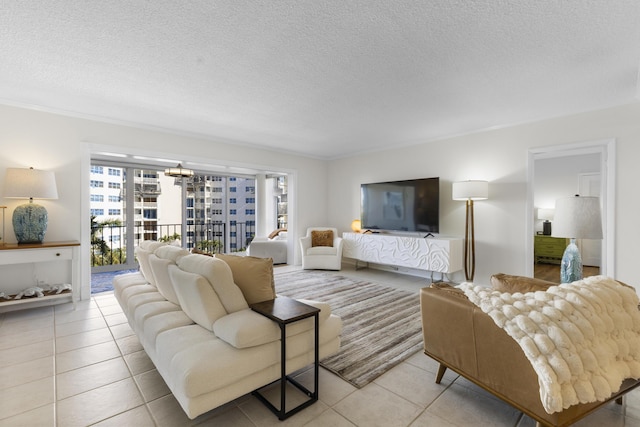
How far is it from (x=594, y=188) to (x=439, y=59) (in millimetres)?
5591

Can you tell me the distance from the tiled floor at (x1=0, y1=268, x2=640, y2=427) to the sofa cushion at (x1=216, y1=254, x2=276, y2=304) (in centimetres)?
63

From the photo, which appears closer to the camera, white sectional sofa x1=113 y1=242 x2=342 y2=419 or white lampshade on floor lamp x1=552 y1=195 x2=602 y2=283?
white sectional sofa x1=113 y1=242 x2=342 y2=419

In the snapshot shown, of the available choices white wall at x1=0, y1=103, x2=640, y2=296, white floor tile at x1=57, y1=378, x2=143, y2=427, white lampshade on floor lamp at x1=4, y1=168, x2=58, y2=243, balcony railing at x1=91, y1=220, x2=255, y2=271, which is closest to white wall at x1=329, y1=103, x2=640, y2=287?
white wall at x1=0, y1=103, x2=640, y2=296

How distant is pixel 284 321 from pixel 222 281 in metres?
0.49

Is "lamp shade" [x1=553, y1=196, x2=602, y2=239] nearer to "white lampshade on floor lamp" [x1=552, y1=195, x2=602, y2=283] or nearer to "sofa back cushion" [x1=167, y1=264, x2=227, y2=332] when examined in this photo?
"white lampshade on floor lamp" [x1=552, y1=195, x2=602, y2=283]

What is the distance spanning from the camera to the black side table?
1638 millimetres

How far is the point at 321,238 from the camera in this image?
5969mm

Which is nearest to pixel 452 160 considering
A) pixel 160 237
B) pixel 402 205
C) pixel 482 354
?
pixel 402 205

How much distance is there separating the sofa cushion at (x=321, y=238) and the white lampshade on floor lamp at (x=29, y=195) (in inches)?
157

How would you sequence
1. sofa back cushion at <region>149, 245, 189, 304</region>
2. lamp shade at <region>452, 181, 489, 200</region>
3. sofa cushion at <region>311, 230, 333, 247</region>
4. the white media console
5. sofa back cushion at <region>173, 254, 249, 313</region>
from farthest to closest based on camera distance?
1. sofa cushion at <region>311, 230, 333, 247</region>
2. the white media console
3. lamp shade at <region>452, 181, 489, 200</region>
4. sofa back cushion at <region>149, 245, 189, 304</region>
5. sofa back cushion at <region>173, 254, 249, 313</region>

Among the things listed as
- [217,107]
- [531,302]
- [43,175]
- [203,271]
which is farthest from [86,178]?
[531,302]

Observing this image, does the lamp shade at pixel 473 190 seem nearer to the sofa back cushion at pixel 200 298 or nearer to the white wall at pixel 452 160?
the white wall at pixel 452 160

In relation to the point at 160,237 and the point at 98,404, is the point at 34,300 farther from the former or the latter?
the point at 160,237

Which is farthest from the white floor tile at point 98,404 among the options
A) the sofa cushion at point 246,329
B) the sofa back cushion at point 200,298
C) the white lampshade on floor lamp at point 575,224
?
the white lampshade on floor lamp at point 575,224
